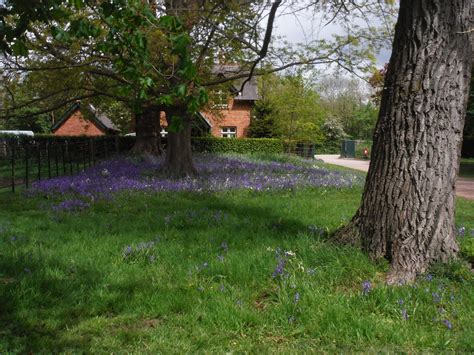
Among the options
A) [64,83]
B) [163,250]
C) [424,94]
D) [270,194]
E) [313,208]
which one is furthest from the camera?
[64,83]

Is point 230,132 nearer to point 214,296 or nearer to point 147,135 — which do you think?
point 147,135

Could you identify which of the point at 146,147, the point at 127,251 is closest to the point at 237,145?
the point at 146,147

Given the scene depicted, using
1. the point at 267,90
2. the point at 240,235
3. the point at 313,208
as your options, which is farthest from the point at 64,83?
the point at 267,90

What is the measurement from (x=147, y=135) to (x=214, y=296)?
18.7 m

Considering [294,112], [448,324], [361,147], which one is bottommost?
[361,147]

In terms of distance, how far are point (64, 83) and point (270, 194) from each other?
7619 mm

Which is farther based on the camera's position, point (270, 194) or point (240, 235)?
point (270, 194)

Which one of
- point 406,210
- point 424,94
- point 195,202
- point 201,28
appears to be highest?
point 201,28

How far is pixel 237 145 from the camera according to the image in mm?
34219

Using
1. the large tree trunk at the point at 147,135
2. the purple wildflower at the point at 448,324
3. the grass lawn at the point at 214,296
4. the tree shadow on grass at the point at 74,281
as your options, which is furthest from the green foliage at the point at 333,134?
the purple wildflower at the point at 448,324

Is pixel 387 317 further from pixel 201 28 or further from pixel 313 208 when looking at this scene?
pixel 201 28

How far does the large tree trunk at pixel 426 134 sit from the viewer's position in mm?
4387

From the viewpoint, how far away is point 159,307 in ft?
12.7

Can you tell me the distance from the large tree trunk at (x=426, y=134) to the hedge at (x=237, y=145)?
93.7 ft
